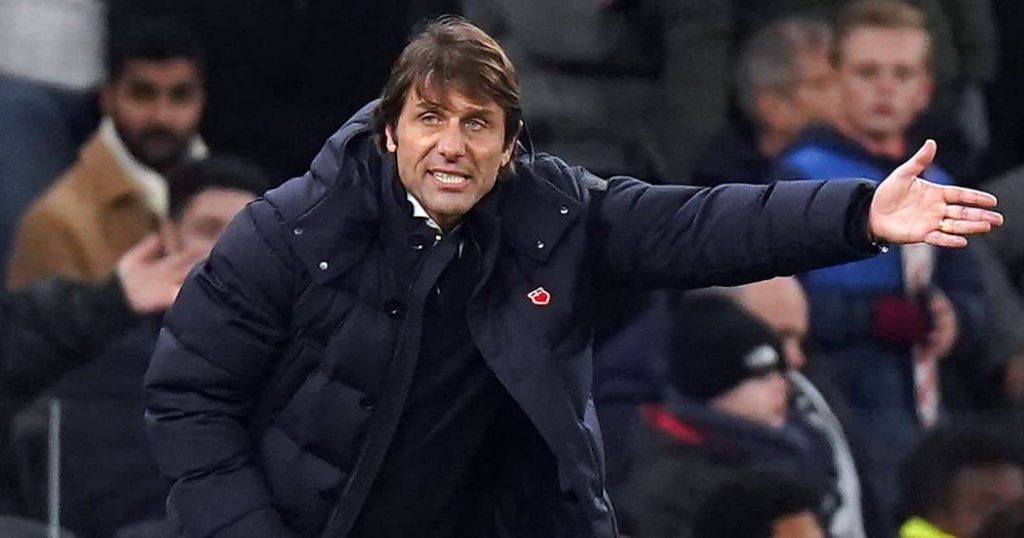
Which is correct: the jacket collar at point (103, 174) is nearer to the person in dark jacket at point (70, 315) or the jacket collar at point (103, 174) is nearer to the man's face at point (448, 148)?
the person in dark jacket at point (70, 315)

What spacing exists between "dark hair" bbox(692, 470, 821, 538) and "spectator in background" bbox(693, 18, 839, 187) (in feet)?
2.28

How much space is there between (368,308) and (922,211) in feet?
2.70

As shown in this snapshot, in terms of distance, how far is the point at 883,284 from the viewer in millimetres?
5383

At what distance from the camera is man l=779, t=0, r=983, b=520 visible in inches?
211

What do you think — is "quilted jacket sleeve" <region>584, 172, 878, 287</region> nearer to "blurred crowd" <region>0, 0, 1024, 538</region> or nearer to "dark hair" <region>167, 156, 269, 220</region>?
"blurred crowd" <region>0, 0, 1024, 538</region>

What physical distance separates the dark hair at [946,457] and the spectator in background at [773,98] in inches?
29.4

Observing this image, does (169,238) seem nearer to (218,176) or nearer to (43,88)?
(218,176)

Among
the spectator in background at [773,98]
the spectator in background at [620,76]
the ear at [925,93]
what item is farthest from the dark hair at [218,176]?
the ear at [925,93]

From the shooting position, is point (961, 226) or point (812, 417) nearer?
point (961, 226)

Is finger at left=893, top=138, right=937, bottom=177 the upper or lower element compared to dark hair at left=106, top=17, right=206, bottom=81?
upper

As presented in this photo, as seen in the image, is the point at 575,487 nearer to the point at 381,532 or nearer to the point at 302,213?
the point at 381,532

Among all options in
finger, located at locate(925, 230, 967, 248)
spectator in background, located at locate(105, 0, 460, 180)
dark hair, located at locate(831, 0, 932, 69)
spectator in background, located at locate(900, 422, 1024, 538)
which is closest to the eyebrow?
finger, located at locate(925, 230, 967, 248)

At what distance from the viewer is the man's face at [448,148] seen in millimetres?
3393

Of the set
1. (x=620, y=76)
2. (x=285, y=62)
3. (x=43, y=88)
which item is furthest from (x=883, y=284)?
(x=43, y=88)
